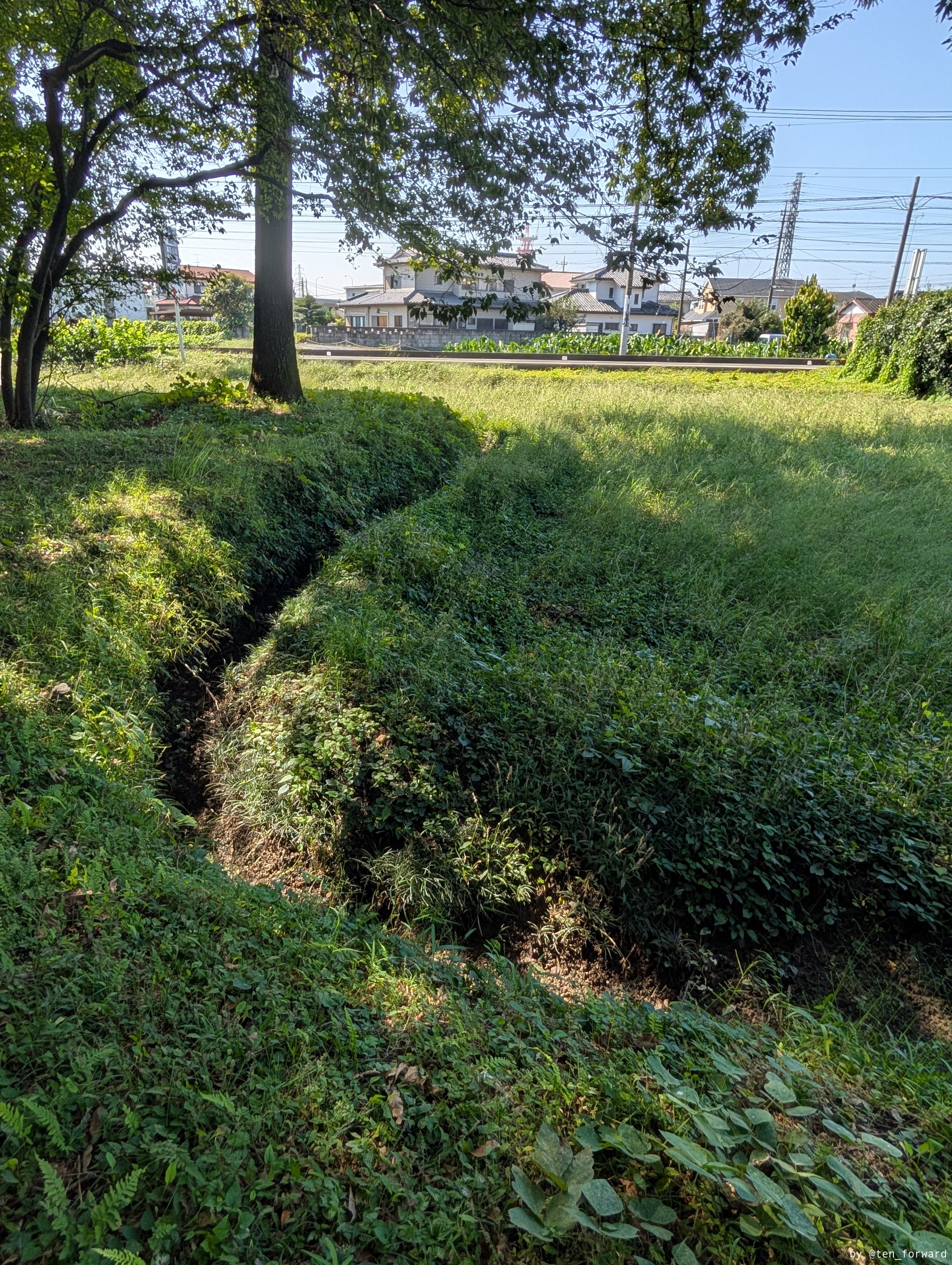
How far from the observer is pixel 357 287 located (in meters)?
61.1

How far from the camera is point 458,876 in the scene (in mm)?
3506

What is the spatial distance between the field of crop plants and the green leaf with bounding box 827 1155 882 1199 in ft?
0.06

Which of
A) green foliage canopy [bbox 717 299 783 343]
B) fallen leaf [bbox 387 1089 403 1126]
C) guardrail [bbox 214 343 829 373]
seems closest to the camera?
fallen leaf [bbox 387 1089 403 1126]

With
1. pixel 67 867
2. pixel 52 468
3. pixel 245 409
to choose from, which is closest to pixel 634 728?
pixel 67 867

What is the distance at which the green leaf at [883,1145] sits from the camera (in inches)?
72.1

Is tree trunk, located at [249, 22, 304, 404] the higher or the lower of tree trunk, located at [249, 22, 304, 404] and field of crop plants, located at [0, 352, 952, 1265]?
the higher

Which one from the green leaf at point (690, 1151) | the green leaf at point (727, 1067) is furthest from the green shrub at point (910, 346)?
the green leaf at point (690, 1151)

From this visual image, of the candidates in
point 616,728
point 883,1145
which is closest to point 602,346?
point 616,728

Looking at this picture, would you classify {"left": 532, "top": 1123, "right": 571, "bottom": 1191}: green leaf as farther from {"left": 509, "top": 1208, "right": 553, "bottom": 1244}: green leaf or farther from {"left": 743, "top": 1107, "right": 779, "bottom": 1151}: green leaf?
{"left": 743, "top": 1107, "right": 779, "bottom": 1151}: green leaf

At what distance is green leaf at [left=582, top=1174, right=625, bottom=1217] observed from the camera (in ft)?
5.32

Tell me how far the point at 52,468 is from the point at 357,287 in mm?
62703

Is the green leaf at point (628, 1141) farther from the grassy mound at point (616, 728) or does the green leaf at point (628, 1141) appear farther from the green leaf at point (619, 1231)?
the grassy mound at point (616, 728)

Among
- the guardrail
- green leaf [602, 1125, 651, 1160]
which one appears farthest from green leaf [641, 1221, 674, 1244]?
the guardrail

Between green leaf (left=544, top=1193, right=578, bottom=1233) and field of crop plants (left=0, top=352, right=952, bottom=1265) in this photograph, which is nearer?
green leaf (left=544, top=1193, right=578, bottom=1233)
